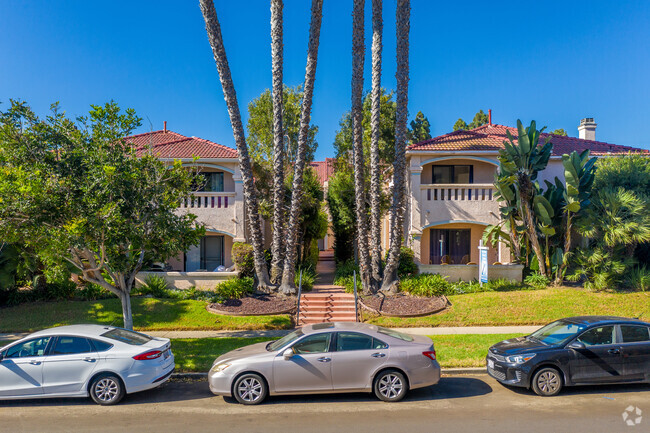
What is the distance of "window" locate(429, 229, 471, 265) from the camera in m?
19.6

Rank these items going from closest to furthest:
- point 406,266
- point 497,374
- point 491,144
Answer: point 497,374
point 406,266
point 491,144

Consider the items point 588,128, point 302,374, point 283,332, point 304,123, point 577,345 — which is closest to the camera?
point 302,374

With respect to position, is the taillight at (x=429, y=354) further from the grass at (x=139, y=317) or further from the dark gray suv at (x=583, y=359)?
the grass at (x=139, y=317)

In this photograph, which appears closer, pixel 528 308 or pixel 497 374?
pixel 497 374

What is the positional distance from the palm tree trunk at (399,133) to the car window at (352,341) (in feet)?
27.1

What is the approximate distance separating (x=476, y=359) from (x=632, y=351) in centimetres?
286

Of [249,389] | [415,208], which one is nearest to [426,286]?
[415,208]

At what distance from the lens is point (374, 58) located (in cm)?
1608

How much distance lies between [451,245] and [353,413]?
13.8 metres

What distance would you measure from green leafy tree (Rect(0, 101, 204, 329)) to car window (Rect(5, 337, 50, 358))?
216 centimetres

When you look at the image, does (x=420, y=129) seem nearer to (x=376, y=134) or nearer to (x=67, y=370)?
(x=376, y=134)

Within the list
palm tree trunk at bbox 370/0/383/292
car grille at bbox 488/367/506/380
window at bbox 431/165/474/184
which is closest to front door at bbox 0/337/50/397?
car grille at bbox 488/367/506/380

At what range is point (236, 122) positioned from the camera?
15461 mm

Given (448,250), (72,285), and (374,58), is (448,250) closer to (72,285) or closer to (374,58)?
(374,58)
